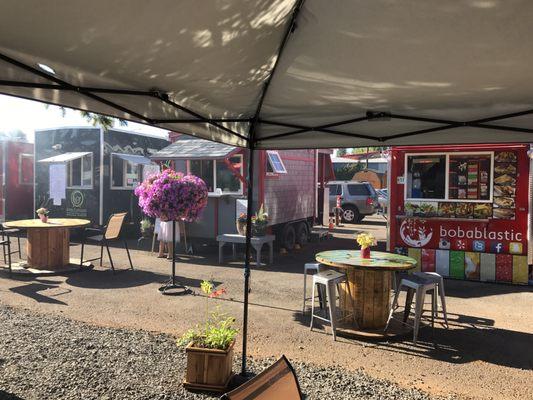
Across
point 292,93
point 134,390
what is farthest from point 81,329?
point 292,93

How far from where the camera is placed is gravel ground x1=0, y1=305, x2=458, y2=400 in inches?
146

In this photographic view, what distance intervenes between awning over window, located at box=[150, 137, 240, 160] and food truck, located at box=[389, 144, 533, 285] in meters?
3.95

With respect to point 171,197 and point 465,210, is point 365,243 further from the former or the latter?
point 465,210

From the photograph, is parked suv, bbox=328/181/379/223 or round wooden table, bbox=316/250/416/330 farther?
parked suv, bbox=328/181/379/223

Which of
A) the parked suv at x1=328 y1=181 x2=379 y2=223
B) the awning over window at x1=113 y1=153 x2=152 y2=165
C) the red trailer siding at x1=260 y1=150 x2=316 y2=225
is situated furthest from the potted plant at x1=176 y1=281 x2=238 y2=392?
the parked suv at x1=328 y1=181 x2=379 y2=223

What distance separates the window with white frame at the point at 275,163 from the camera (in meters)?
11.2

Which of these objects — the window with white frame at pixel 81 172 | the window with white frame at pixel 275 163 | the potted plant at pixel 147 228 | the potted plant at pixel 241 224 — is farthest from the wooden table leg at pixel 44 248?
the window with white frame at pixel 275 163

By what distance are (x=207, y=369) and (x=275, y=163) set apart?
8.16m

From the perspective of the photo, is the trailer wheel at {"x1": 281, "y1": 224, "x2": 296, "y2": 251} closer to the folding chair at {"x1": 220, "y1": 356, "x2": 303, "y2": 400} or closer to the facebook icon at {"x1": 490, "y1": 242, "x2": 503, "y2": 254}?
the facebook icon at {"x1": 490, "y1": 242, "x2": 503, "y2": 254}

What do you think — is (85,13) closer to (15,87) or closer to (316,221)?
(15,87)

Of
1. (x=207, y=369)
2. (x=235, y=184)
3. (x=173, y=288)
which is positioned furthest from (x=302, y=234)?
(x=207, y=369)

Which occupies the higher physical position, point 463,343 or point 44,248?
point 44,248

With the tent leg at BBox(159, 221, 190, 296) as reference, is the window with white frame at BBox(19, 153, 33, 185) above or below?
above

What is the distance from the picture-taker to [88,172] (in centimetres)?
1309
